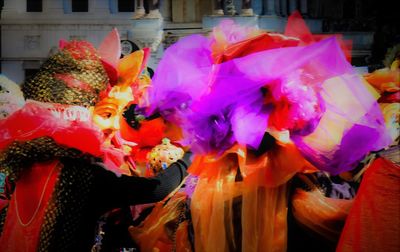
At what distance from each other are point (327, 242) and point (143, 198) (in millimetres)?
610

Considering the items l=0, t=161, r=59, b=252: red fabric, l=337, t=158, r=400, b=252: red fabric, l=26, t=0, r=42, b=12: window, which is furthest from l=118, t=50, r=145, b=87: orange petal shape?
l=26, t=0, r=42, b=12: window

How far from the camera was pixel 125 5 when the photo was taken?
708cm

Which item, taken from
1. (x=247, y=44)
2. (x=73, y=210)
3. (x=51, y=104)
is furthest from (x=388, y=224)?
(x=51, y=104)

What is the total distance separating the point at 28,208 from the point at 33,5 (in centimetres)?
514

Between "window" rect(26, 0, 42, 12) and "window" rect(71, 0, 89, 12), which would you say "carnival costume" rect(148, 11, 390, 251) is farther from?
"window" rect(71, 0, 89, 12)

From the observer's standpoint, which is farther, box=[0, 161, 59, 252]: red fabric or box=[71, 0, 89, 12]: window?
box=[71, 0, 89, 12]: window

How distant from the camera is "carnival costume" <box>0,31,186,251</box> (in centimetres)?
143

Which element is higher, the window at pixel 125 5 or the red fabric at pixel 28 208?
the window at pixel 125 5

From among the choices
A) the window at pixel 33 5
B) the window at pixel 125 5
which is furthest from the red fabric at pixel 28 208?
the window at pixel 125 5

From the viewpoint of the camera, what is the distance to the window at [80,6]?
7011mm

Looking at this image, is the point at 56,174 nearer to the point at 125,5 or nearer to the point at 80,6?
the point at 125,5

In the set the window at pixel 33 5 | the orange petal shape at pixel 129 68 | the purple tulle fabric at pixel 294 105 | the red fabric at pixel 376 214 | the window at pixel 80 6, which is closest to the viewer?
the red fabric at pixel 376 214

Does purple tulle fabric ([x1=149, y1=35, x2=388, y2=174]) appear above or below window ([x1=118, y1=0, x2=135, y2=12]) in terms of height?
below

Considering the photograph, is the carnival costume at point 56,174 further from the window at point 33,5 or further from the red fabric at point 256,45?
the window at point 33,5
